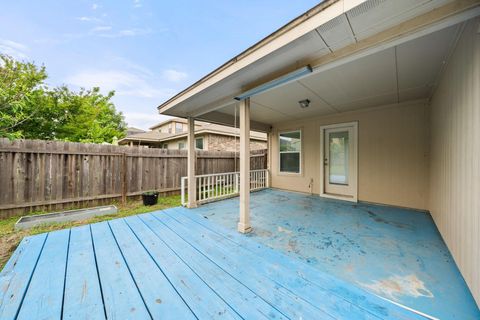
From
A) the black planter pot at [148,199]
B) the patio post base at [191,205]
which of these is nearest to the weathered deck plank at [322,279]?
the patio post base at [191,205]

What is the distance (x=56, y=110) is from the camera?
6.63m

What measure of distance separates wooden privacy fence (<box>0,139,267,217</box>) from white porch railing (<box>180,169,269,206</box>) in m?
1.25

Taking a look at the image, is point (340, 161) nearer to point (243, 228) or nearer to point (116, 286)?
point (243, 228)

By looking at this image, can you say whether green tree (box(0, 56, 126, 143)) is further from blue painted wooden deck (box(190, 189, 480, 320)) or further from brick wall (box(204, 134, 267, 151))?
blue painted wooden deck (box(190, 189, 480, 320))

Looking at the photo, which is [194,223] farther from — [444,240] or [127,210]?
[444,240]

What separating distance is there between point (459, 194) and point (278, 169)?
14.4ft

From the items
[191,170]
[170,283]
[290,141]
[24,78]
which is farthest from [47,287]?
[24,78]

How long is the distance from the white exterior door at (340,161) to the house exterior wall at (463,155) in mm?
2074

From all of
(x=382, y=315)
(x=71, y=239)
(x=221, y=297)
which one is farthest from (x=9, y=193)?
(x=382, y=315)

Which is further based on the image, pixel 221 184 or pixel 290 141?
pixel 290 141

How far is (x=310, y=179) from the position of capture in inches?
203

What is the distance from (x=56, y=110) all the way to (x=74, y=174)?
4785 mm

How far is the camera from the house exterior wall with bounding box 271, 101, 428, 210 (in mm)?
3529

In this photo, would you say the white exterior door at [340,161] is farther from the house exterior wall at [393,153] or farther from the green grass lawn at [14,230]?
the green grass lawn at [14,230]
